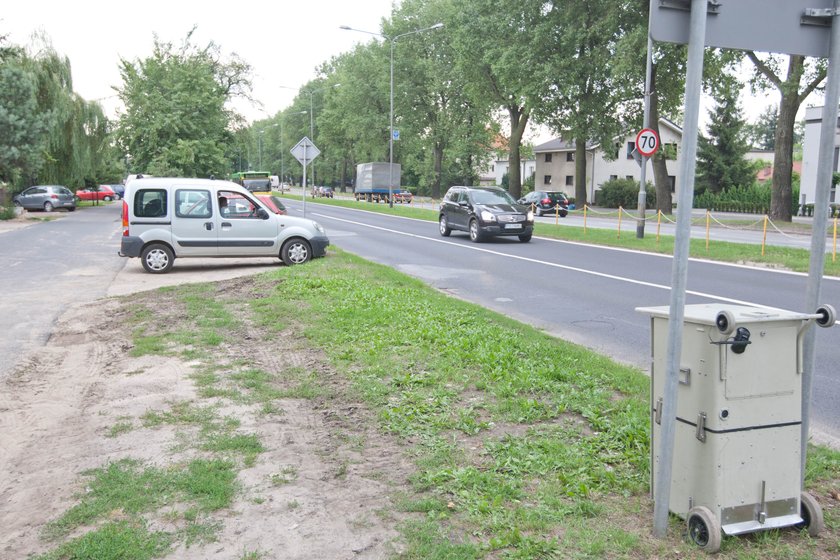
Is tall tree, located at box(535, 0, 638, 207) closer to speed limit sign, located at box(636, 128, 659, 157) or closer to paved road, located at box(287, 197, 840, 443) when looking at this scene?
speed limit sign, located at box(636, 128, 659, 157)

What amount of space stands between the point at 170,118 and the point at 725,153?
43855mm

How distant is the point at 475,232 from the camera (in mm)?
23547

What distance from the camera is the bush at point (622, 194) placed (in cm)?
5825

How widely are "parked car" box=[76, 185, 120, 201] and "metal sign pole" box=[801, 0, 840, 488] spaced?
6048 cm

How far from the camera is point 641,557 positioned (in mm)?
3398

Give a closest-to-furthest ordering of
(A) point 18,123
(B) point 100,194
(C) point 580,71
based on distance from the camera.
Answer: (A) point 18,123 → (C) point 580,71 → (B) point 100,194

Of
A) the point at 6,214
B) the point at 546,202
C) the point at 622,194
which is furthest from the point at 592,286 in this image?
the point at 622,194

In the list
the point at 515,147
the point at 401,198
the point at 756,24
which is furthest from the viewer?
the point at 401,198

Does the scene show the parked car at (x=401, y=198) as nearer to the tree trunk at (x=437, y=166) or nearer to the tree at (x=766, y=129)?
the tree trunk at (x=437, y=166)

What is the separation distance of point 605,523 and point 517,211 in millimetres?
20245

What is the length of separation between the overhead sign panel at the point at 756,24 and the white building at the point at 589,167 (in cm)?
6373

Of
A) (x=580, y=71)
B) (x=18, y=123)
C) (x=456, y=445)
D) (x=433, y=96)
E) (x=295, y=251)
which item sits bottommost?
(x=456, y=445)

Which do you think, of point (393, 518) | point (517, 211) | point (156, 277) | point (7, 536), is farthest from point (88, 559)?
point (517, 211)

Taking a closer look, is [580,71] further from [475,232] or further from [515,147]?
[475,232]
